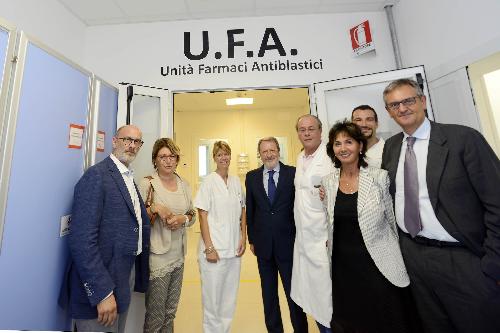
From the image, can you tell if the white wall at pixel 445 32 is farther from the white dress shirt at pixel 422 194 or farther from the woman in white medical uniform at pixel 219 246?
the woman in white medical uniform at pixel 219 246

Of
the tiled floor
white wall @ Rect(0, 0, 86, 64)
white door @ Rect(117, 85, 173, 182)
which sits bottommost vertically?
the tiled floor

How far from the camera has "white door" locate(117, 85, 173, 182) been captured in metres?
2.34

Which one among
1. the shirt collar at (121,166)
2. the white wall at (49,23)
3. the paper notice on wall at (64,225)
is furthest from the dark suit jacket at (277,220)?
the white wall at (49,23)

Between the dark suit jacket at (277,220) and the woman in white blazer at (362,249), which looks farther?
the dark suit jacket at (277,220)

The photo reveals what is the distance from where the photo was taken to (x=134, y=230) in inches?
60.2

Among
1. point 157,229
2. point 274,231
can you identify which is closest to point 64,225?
point 157,229

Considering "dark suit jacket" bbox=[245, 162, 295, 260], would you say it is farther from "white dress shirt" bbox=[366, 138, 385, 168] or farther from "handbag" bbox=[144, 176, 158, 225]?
"handbag" bbox=[144, 176, 158, 225]

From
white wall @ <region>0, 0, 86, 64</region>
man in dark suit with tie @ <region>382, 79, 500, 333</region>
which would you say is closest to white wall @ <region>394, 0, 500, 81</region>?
man in dark suit with tie @ <region>382, 79, 500, 333</region>

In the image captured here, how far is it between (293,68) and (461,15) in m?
1.62

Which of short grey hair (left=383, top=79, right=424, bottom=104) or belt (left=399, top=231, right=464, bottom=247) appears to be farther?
short grey hair (left=383, top=79, right=424, bottom=104)

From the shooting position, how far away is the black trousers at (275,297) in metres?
1.91

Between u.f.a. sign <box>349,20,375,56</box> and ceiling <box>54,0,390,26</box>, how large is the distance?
0.27 m

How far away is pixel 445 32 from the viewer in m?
2.31

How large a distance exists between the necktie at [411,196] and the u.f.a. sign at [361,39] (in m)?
2.07
